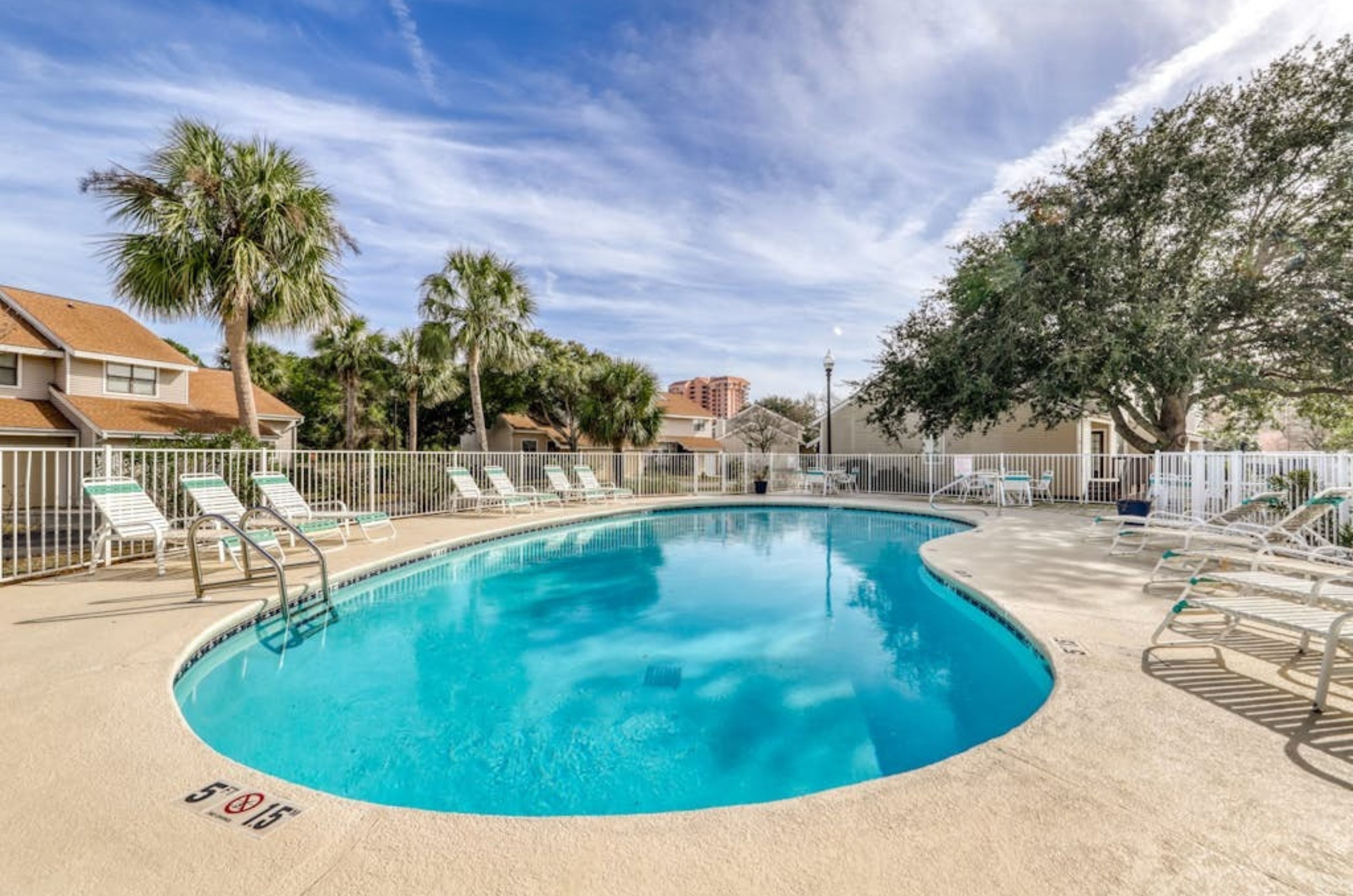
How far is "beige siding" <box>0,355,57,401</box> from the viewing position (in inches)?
669

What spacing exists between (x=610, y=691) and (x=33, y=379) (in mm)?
22667

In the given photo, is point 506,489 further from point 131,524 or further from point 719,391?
point 719,391

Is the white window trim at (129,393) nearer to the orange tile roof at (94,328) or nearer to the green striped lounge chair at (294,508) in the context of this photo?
the orange tile roof at (94,328)


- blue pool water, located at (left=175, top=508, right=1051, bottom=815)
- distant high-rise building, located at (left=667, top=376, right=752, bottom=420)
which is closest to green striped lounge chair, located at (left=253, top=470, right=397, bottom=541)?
blue pool water, located at (left=175, top=508, right=1051, bottom=815)

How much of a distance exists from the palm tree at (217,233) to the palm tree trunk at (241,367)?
21 millimetres

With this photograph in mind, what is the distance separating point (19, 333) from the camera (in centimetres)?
1725

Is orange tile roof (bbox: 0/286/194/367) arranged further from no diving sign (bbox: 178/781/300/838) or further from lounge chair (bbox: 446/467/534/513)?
no diving sign (bbox: 178/781/300/838)

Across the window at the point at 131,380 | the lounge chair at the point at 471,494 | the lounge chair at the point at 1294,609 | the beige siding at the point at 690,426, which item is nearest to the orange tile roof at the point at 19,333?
the window at the point at 131,380

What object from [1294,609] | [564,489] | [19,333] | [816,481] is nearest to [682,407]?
[816,481]

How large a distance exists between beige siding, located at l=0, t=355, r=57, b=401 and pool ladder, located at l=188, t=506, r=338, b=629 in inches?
656

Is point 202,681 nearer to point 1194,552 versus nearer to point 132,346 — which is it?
point 1194,552

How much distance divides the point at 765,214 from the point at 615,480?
8.98m

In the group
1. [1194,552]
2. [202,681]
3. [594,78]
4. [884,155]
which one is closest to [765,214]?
[884,155]

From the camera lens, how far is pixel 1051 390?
14.3 m
